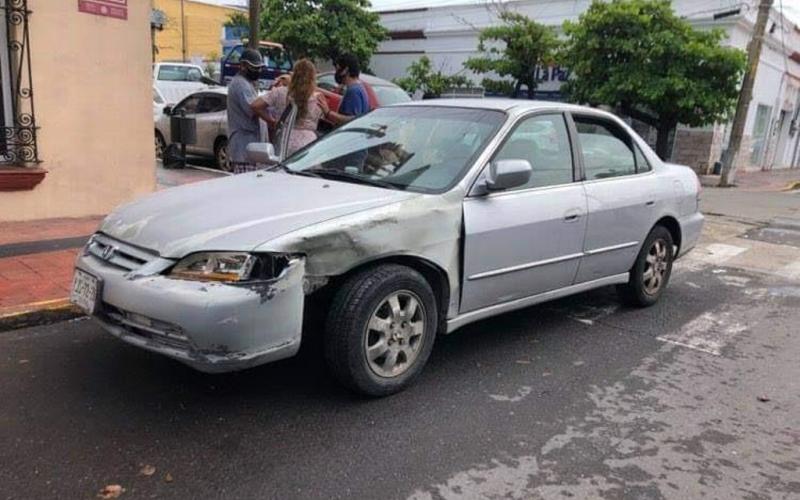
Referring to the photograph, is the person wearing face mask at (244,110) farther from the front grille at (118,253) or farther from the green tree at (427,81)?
the green tree at (427,81)

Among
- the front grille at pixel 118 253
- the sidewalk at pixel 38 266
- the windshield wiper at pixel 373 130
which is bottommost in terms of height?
the sidewalk at pixel 38 266

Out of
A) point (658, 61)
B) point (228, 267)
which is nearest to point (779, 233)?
point (658, 61)

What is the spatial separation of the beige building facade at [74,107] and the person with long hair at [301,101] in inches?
88.1

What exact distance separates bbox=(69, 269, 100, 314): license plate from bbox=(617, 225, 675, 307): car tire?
3.83m

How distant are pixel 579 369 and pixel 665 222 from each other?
190 centimetres

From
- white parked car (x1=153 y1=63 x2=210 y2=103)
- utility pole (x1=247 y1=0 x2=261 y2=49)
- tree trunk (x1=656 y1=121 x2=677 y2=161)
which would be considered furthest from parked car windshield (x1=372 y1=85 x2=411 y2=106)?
tree trunk (x1=656 y1=121 x2=677 y2=161)

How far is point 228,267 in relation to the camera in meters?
3.04

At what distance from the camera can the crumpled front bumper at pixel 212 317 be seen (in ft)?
9.59

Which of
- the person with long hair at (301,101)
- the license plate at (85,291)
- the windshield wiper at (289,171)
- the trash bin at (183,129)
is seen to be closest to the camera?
the license plate at (85,291)

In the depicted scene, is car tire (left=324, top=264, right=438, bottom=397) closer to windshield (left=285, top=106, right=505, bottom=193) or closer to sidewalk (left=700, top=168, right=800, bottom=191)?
windshield (left=285, top=106, right=505, bottom=193)

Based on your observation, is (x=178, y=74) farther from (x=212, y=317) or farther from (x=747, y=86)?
(x=212, y=317)

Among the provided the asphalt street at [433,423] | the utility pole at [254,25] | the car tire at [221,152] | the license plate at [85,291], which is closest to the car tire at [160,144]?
the car tire at [221,152]

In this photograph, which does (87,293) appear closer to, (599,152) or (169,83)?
(599,152)

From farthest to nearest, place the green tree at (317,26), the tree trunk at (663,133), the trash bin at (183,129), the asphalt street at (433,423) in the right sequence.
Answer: the green tree at (317,26) < the tree trunk at (663,133) < the trash bin at (183,129) < the asphalt street at (433,423)
